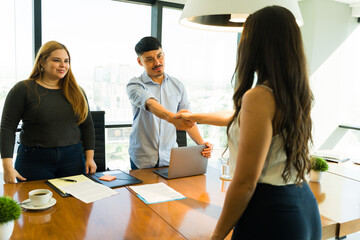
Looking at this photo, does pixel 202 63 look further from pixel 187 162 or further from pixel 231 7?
pixel 231 7

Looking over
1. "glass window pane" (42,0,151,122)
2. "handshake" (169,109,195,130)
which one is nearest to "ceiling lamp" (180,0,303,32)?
"handshake" (169,109,195,130)

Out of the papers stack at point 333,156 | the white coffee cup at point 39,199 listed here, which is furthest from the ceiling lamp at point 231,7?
the papers stack at point 333,156

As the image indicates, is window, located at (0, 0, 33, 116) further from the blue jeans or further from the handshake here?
the handshake

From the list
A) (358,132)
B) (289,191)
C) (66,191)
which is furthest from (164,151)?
(358,132)

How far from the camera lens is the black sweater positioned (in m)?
2.17

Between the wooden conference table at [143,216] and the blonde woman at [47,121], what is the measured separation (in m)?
0.33

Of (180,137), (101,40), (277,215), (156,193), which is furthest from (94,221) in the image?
(101,40)

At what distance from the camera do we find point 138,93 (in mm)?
2418

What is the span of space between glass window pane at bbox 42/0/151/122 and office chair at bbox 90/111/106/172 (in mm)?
1407

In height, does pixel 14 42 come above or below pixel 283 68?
above

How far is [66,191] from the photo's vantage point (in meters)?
1.76

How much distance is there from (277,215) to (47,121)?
1.73 meters

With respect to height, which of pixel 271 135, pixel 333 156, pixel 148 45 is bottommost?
pixel 333 156

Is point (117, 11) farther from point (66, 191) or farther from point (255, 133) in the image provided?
point (255, 133)
